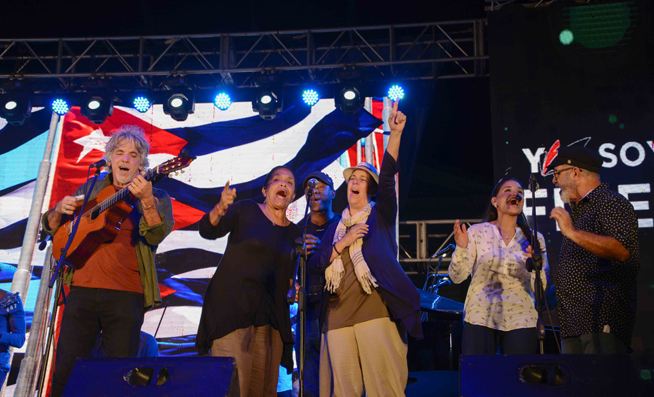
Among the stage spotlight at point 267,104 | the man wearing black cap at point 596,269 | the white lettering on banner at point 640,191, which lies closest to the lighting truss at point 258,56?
the stage spotlight at point 267,104

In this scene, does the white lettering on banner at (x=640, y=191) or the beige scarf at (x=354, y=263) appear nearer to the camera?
the beige scarf at (x=354, y=263)

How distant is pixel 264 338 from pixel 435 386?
1684 mm

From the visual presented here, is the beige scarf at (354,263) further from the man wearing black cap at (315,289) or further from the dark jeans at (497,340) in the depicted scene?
the dark jeans at (497,340)

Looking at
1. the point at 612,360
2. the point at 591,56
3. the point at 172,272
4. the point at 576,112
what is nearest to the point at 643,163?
the point at 576,112

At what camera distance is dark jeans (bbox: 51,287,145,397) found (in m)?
3.17

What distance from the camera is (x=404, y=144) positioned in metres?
8.16

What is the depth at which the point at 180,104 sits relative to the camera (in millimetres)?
7680

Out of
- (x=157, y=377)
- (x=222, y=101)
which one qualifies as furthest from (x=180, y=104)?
(x=157, y=377)

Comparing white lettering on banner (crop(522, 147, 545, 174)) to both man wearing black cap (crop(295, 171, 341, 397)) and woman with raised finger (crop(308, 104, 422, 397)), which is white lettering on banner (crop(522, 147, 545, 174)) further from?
woman with raised finger (crop(308, 104, 422, 397))

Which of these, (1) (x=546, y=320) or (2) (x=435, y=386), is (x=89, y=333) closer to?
(2) (x=435, y=386)

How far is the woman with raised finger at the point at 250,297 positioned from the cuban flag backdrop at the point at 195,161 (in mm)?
3923

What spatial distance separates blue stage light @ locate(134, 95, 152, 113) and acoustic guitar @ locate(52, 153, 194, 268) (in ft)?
15.2

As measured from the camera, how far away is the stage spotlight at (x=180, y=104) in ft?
25.2

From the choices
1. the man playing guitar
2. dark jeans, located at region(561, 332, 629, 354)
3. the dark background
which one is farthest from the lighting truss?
A: dark jeans, located at region(561, 332, 629, 354)
